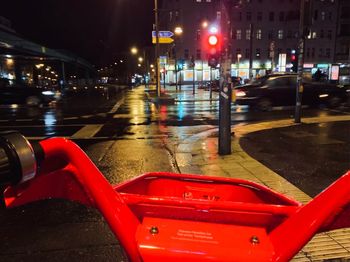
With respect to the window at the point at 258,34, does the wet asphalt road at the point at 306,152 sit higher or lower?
lower

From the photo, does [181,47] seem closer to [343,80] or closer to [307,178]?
[343,80]

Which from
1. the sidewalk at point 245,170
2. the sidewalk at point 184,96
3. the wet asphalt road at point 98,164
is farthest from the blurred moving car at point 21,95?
the sidewalk at point 245,170

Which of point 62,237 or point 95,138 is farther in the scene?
point 95,138

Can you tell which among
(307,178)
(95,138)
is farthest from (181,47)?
(307,178)

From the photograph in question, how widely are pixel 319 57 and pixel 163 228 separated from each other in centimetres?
8087

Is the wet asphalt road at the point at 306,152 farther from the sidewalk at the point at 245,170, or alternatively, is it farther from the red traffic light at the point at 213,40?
the red traffic light at the point at 213,40

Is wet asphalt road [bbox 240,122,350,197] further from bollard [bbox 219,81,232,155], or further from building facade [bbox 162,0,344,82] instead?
building facade [bbox 162,0,344,82]

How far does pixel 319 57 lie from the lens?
7525cm

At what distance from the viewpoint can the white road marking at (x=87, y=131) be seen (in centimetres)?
1180

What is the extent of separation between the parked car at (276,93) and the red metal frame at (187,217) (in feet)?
54.5

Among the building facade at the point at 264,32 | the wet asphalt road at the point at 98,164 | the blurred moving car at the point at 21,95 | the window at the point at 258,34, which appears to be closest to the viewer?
the wet asphalt road at the point at 98,164

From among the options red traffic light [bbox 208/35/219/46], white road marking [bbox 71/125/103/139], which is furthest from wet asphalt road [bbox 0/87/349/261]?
red traffic light [bbox 208/35/219/46]

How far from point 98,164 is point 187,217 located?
6344mm

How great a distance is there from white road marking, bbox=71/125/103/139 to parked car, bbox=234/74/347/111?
7686 mm
